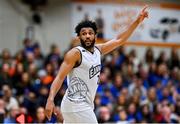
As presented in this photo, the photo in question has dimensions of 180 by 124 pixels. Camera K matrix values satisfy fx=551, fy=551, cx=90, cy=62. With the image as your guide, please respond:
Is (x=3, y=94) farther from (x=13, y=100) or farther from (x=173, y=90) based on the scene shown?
(x=173, y=90)

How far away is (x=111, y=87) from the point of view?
53.5ft

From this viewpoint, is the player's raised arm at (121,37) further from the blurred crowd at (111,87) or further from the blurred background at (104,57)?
the blurred background at (104,57)

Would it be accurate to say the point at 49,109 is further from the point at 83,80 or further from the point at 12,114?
the point at 12,114

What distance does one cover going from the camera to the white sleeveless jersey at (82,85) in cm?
699

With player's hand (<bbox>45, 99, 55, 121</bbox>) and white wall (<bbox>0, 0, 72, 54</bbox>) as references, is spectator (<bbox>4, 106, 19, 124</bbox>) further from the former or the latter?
white wall (<bbox>0, 0, 72, 54</bbox>)

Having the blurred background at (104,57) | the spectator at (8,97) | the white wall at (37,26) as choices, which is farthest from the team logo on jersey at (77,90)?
the white wall at (37,26)

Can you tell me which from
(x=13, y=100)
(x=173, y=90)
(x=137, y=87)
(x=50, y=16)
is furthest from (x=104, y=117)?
(x=50, y=16)

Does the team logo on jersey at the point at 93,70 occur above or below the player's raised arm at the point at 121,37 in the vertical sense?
below

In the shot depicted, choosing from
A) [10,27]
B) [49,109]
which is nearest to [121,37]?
[49,109]

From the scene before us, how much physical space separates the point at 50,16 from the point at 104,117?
7.35 m

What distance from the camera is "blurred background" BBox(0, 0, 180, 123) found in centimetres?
1462

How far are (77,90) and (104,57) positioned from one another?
38.0 feet

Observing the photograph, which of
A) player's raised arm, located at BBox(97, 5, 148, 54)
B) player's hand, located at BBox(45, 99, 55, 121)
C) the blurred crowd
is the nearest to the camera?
player's hand, located at BBox(45, 99, 55, 121)

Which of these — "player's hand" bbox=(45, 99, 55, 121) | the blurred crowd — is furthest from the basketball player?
the blurred crowd
